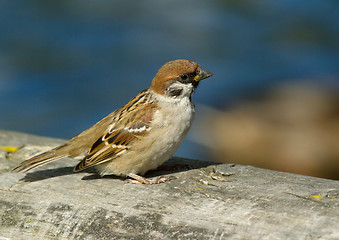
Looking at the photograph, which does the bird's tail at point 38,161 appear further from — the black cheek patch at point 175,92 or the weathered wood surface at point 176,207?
the black cheek patch at point 175,92

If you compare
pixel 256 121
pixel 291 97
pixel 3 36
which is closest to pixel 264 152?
pixel 256 121

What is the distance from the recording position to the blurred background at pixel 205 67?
26.6 ft

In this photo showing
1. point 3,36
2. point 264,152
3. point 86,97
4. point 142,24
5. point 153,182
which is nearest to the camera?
point 153,182

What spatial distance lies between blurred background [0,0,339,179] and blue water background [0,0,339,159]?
0.02 m

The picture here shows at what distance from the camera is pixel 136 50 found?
35.2ft

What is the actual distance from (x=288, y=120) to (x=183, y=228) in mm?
5694

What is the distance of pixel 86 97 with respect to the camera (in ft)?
30.6

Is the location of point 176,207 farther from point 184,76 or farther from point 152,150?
point 184,76

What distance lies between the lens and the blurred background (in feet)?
26.6

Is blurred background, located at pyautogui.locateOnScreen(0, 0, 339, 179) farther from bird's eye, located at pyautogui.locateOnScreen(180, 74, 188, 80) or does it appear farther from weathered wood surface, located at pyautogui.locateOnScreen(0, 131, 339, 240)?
weathered wood surface, located at pyautogui.locateOnScreen(0, 131, 339, 240)

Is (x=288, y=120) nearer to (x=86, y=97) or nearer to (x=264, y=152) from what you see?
(x=264, y=152)

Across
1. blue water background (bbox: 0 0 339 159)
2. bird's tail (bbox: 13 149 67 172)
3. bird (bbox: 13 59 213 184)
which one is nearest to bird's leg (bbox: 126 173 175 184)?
bird (bbox: 13 59 213 184)

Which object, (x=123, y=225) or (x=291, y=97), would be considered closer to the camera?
(x=123, y=225)

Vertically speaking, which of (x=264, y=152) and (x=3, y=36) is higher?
(x=3, y=36)
